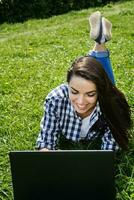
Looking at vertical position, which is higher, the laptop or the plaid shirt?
the plaid shirt

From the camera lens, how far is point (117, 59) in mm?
8211

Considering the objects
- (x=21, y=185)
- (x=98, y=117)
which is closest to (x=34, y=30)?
(x=98, y=117)

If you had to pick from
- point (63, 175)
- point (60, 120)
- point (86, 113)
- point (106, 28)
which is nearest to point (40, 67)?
point (106, 28)

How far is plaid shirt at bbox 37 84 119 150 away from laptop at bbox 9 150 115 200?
81 cm

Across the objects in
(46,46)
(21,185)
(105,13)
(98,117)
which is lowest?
(21,185)

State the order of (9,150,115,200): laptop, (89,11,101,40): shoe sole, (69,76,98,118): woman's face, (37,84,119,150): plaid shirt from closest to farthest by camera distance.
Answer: (9,150,115,200): laptop, (69,76,98,118): woman's face, (37,84,119,150): plaid shirt, (89,11,101,40): shoe sole

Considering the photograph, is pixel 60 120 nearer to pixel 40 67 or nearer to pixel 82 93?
pixel 82 93

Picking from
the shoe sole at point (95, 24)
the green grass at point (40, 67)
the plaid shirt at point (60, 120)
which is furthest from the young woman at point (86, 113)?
the shoe sole at point (95, 24)

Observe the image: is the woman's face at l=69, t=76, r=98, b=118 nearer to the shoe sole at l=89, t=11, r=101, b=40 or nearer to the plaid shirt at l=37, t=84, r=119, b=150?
the plaid shirt at l=37, t=84, r=119, b=150

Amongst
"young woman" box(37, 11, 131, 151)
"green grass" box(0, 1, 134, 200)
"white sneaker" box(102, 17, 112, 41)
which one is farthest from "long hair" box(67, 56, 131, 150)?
"white sneaker" box(102, 17, 112, 41)

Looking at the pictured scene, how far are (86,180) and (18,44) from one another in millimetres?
7398

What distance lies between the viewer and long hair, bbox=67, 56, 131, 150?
3951mm

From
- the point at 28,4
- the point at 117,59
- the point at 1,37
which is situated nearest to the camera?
the point at 117,59

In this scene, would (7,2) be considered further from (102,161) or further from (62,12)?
(102,161)
